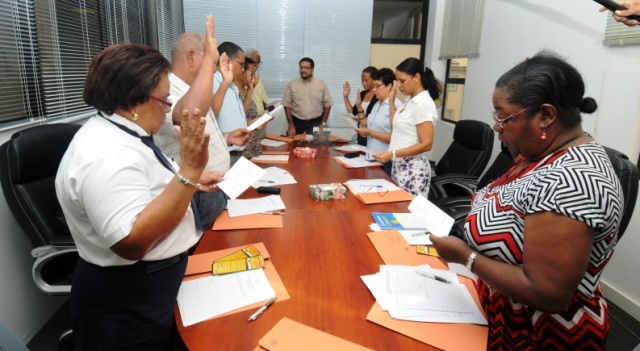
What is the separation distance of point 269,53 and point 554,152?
5.11m

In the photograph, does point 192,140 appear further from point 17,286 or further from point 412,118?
point 412,118

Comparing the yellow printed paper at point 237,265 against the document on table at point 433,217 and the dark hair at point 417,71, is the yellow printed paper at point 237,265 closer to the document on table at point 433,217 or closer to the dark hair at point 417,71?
the document on table at point 433,217

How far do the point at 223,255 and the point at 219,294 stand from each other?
263mm

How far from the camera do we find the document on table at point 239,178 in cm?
157

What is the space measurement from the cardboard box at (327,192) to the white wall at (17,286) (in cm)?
152

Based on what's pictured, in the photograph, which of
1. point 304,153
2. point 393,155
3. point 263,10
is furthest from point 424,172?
point 263,10

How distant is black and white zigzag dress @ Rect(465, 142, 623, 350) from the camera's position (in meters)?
0.82

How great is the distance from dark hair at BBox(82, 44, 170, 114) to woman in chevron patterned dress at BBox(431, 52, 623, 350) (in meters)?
0.98

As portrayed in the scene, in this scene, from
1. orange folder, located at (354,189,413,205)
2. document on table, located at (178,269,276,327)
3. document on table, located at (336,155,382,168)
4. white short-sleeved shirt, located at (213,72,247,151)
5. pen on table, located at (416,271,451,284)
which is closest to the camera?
document on table, located at (178,269,276,327)

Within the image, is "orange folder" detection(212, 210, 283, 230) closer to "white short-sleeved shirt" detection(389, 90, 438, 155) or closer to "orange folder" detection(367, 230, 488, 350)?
"orange folder" detection(367, 230, 488, 350)

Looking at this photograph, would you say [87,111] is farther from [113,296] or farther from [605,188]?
[605,188]

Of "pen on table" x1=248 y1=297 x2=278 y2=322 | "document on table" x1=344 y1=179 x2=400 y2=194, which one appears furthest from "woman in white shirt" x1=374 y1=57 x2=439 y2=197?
"pen on table" x1=248 y1=297 x2=278 y2=322

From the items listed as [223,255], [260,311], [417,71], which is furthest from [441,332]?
[417,71]

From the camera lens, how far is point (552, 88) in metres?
0.91
